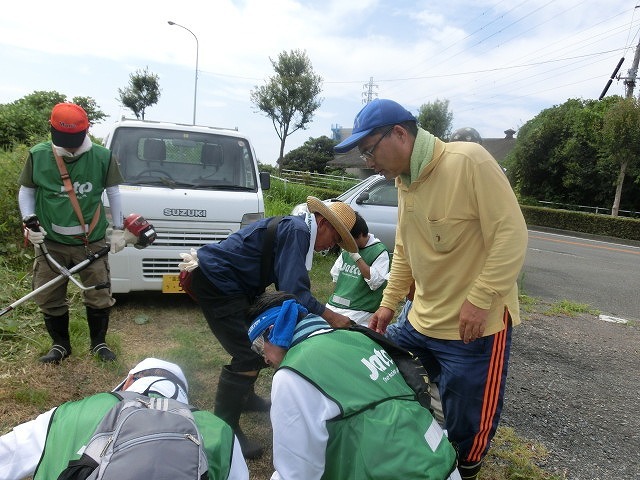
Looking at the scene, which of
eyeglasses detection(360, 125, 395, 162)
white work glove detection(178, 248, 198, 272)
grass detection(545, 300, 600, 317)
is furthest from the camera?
grass detection(545, 300, 600, 317)

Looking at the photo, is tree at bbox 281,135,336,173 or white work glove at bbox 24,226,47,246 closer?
white work glove at bbox 24,226,47,246

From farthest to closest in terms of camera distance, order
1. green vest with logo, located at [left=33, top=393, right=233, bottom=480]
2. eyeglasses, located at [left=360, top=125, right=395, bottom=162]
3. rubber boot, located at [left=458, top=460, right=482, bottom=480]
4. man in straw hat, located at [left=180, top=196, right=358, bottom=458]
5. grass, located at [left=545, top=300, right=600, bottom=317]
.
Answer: grass, located at [left=545, top=300, right=600, bottom=317], man in straw hat, located at [left=180, top=196, right=358, bottom=458], rubber boot, located at [left=458, top=460, right=482, bottom=480], eyeglasses, located at [left=360, top=125, right=395, bottom=162], green vest with logo, located at [left=33, top=393, right=233, bottom=480]

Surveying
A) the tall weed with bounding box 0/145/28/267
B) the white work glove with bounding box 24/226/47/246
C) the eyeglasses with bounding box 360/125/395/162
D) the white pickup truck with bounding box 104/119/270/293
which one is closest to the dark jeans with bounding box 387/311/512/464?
the eyeglasses with bounding box 360/125/395/162

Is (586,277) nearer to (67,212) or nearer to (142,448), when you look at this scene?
(67,212)

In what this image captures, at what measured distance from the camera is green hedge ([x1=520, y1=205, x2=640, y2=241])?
18.5 meters

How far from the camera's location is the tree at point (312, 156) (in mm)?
39812

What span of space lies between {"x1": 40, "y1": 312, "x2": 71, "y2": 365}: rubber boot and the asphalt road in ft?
20.4

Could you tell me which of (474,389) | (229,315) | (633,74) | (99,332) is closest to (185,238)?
(99,332)

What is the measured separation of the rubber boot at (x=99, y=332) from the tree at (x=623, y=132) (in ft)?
71.0

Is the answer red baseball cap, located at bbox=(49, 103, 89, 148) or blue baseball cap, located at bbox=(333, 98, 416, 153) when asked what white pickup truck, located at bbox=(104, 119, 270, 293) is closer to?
red baseball cap, located at bbox=(49, 103, 89, 148)

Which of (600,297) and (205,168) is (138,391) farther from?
(600,297)

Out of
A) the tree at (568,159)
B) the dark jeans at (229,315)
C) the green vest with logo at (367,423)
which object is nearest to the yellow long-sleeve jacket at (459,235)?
the green vest with logo at (367,423)

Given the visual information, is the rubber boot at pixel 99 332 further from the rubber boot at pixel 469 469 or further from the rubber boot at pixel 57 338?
the rubber boot at pixel 469 469

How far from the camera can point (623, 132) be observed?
766 inches
